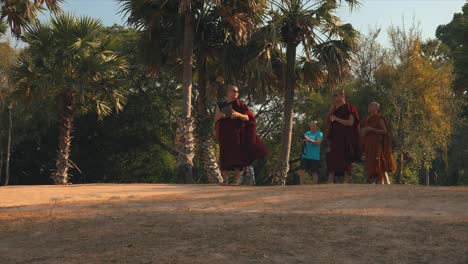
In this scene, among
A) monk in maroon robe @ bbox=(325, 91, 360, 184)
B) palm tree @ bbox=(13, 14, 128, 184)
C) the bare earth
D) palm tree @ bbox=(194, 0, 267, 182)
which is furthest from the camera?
palm tree @ bbox=(13, 14, 128, 184)

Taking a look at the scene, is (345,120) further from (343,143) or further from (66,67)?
(66,67)

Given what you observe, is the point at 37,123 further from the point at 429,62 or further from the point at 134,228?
the point at 134,228

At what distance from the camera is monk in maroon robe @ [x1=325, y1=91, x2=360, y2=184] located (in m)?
10.1

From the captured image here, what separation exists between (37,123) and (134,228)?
70.6 ft

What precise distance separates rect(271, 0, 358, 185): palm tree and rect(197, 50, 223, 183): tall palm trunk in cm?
235

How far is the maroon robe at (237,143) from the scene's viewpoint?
9.57 m

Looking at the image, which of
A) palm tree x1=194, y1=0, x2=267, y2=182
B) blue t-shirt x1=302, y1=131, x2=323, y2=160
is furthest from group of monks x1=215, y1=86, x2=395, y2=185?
palm tree x1=194, y1=0, x2=267, y2=182

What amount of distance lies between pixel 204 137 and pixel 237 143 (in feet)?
18.2

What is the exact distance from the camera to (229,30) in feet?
48.5

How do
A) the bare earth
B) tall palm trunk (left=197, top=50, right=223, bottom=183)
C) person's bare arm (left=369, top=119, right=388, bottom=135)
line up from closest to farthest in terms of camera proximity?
the bare earth, person's bare arm (left=369, top=119, right=388, bottom=135), tall palm trunk (left=197, top=50, right=223, bottom=183)

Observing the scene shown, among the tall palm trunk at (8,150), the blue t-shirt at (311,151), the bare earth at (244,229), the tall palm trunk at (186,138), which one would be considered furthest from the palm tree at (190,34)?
the tall palm trunk at (8,150)

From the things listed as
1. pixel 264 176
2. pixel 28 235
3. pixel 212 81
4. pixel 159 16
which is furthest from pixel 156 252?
pixel 264 176

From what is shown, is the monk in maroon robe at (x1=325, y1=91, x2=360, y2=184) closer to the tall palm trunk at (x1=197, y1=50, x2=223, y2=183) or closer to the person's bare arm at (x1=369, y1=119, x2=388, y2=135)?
the person's bare arm at (x1=369, y1=119, x2=388, y2=135)

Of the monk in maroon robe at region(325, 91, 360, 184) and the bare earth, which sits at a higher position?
the monk in maroon robe at region(325, 91, 360, 184)
